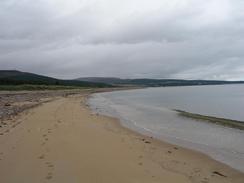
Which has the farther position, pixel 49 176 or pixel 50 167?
pixel 50 167

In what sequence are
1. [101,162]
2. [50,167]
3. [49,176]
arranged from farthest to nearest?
[101,162] < [50,167] < [49,176]

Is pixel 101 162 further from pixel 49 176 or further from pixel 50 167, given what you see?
pixel 49 176

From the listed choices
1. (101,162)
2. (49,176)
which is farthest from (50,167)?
(101,162)

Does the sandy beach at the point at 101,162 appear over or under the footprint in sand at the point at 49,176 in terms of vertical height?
under

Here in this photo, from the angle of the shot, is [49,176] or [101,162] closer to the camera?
[49,176]

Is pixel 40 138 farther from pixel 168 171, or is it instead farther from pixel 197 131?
pixel 197 131

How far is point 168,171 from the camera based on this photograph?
9078 mm

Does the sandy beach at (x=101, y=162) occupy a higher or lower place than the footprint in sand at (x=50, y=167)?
lower

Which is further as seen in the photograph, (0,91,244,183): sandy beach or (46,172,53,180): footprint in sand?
(0,91,244,183): sandy beach

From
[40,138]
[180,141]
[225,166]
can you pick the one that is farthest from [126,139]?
[225,166]

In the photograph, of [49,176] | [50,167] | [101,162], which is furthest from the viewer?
[101,162]

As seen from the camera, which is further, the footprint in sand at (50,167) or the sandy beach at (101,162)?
the sandy beach at (101,162)

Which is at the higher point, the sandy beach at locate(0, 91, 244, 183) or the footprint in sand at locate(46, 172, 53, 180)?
the footprint in sand at locate(46, 172, 53, 180)

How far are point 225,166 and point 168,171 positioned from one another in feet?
7.64
